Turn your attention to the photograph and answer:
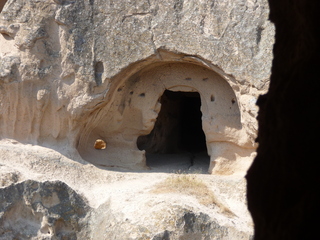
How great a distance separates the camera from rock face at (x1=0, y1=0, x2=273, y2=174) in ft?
25.2

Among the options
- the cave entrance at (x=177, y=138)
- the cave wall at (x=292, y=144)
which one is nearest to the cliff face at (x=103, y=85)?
the cave entrance at (x=177, y=138)

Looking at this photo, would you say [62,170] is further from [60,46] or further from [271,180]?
[271,180]

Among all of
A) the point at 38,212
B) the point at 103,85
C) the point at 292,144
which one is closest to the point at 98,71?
the point at 103,85

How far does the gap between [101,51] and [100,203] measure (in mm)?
1892

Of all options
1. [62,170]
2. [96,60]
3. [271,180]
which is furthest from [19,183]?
[271,180]

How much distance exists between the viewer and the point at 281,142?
231cm

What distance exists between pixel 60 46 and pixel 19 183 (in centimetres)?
184

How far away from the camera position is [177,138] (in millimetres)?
11008

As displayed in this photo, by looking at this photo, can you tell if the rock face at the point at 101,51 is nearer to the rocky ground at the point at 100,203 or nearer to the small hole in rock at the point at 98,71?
the small hole in rock at the point at 98,71

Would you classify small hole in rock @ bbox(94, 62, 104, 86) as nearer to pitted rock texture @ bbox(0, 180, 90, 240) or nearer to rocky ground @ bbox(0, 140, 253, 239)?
rocky ground @ bbox(0, 140, 253, 239)

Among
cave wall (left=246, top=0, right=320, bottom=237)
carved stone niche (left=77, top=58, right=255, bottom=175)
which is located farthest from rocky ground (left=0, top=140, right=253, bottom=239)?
cave wall (left=246, top=0, right=320, bottom=237)

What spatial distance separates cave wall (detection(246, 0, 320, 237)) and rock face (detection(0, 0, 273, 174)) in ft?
16.8

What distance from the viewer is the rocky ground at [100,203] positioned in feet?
21.6

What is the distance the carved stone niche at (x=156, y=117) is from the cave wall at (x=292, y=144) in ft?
18.3
